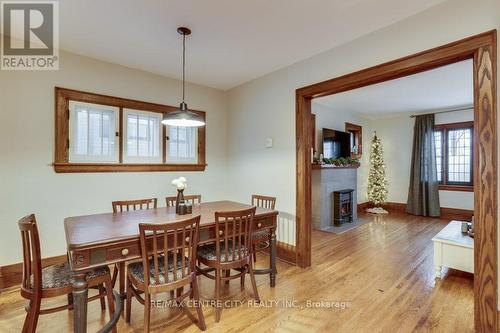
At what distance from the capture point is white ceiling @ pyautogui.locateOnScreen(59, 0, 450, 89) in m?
2.10

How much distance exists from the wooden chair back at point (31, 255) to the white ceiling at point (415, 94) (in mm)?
4656

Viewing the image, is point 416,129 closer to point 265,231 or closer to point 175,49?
point 265,231

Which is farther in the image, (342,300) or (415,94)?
(415,94)

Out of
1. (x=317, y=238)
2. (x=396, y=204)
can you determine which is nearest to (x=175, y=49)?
(x=317, y=238)

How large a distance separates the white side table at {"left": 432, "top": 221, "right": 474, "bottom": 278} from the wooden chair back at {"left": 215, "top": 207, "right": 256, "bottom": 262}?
2.28 meters

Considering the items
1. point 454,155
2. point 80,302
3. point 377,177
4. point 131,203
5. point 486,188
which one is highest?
point 454,155

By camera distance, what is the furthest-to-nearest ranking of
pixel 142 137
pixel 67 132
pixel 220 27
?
pixel 142 137 → pixel 67 132 → pixel 220 27

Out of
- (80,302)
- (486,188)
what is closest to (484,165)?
(486,188)

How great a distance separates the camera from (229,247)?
7.55ft

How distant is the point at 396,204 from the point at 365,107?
2.86m

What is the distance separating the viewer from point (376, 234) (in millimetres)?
4613

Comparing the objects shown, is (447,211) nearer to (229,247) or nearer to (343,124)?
(343,124)

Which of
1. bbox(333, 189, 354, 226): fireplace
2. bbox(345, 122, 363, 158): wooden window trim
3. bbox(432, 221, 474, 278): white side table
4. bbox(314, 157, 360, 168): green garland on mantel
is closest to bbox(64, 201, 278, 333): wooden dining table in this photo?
bbox(432, 221, 474, 278): white side table

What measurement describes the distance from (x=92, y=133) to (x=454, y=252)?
454 cm
